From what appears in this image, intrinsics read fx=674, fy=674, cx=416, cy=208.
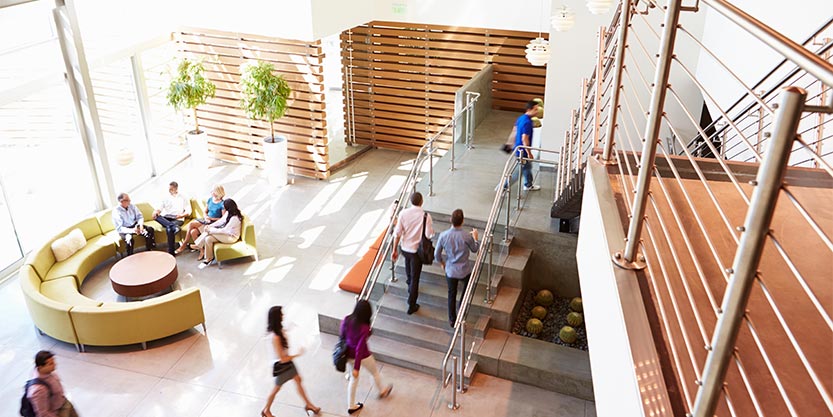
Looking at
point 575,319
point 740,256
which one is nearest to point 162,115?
point 575,319

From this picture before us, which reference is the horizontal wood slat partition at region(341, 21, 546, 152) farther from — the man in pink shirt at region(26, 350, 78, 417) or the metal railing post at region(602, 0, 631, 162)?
the metal railing post at region(602, 0, 631, 162)

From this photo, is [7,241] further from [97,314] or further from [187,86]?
[187,86]

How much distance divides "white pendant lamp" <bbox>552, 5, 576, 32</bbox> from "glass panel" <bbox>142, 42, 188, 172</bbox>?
7.24 m

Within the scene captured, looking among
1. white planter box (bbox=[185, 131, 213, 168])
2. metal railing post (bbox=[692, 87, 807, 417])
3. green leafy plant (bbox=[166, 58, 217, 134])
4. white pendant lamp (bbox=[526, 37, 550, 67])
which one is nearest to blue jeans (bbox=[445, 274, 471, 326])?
white pendant lamp (bbox=[526, 37, 550, 67])

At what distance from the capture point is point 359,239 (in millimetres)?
10711

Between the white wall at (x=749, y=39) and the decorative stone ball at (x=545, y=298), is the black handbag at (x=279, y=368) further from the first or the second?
the white wall at (x=749, y=39)

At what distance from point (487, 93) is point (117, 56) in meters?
6.83

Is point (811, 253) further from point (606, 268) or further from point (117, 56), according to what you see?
point (117, 56)

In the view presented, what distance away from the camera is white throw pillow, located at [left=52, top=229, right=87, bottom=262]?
30.3ft

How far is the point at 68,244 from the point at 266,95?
4090 millimetres

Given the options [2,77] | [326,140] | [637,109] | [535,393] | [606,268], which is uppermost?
[606,268]

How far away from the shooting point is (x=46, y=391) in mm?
5875

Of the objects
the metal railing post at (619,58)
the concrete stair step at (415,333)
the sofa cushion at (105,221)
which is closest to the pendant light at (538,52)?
the concrete stair step at (415,333)

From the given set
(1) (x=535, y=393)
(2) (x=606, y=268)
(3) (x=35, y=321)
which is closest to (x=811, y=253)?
(2) (x=606, y=268)
